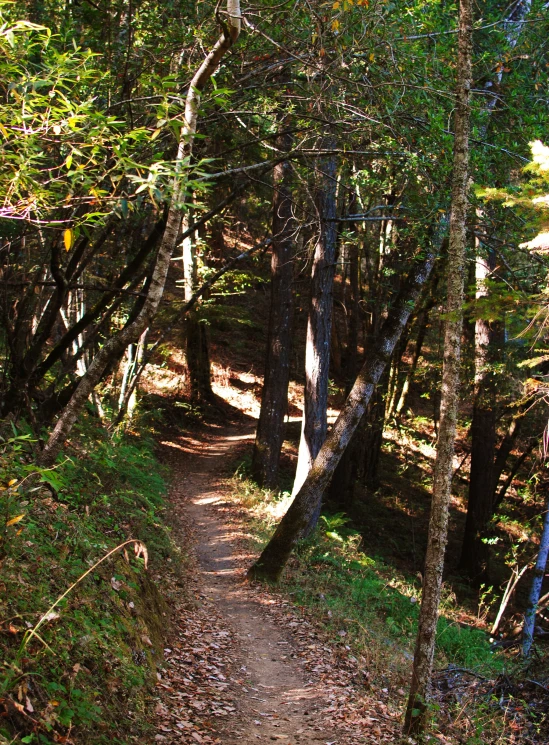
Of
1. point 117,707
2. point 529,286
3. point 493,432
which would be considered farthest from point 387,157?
point 493,432

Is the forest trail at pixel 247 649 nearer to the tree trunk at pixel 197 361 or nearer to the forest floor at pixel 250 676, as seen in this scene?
the forest floor at pixel 250 676

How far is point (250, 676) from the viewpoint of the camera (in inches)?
255

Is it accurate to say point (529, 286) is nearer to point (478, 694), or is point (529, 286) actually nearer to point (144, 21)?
point (478, 694)

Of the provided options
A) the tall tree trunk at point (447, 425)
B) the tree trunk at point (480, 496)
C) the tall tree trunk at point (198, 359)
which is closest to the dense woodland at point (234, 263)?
the tall tree trunk at point (447, 425)

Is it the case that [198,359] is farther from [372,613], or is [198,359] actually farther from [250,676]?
[250,676]

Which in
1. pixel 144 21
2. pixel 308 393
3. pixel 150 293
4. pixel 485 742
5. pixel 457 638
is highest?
pixel 144 21

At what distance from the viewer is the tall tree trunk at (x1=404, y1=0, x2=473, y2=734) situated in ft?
17.2

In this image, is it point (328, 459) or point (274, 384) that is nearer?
point (328, 459)

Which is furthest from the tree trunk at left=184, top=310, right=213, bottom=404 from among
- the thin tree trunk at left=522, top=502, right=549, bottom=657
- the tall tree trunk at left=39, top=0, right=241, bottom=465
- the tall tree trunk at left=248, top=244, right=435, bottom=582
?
the tall tree trunk at left=39, top=0, right=241, bottom=465

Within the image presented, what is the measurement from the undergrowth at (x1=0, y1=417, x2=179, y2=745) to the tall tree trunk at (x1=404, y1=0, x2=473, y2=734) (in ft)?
7.74

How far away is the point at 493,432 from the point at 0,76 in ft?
46.4

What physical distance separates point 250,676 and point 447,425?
3540 millimetres

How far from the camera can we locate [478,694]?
23.5ft

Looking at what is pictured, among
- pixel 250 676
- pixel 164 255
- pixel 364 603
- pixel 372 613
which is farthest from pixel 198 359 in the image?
pixel 164 255
